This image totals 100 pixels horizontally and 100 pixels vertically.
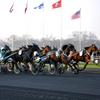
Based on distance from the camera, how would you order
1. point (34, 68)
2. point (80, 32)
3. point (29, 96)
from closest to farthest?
point (29, 96)
point (34, 68)
point (80, 32)

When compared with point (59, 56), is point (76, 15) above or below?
above

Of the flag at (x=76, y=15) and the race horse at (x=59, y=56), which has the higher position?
the flag at (x=76, y=15)

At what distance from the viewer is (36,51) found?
119 feet

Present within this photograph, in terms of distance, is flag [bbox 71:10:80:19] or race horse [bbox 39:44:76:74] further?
flag [bbox 71:10:80:19]

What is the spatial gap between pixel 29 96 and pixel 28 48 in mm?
21167

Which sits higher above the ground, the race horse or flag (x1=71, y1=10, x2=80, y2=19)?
flag (x1=71, y1=10, x2=80, y2=19)

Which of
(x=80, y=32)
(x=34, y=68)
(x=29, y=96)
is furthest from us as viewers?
(x=80, y=32)

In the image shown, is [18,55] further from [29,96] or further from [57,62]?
[29,96]

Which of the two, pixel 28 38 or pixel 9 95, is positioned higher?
→ pixel 28 38

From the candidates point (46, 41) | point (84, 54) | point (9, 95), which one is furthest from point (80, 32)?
point (9, 95)

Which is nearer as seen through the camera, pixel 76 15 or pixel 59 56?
pixel 59 56

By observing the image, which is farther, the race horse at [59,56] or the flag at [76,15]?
the flag at [76,15]

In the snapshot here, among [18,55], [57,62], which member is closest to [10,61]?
[18,55]

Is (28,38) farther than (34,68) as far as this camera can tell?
Yes
